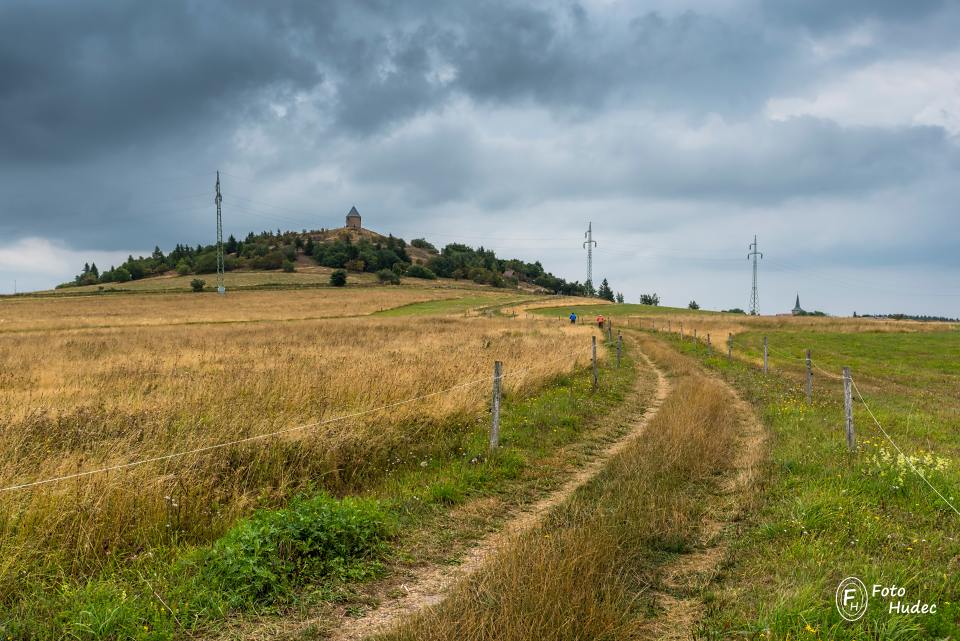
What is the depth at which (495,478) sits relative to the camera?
8.41 m

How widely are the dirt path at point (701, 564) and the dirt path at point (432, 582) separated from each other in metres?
1.74

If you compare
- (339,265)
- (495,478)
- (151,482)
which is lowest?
(495,478)

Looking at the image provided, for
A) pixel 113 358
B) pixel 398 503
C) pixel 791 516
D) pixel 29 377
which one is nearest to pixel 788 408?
pixel 791 516

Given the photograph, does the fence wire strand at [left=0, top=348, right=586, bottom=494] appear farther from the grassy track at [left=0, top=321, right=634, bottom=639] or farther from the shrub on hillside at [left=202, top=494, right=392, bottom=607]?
the shrub on hillside at [left=202, top=494, right=392, bottom=607]

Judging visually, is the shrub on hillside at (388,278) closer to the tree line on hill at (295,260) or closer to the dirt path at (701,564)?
the tree line on hill at (295,260)

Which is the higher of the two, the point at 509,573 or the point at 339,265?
the point at 339,265

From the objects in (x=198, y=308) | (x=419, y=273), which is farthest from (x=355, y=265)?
(x=198, y=308)

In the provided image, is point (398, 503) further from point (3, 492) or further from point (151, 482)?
point (3, 492)

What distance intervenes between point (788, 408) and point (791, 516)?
8242mm

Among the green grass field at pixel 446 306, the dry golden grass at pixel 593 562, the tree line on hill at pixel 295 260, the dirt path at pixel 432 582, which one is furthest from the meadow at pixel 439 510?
the tree line on hill at pixel 295 260

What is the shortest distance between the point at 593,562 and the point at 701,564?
4.47 ft

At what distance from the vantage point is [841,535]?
19.2ft

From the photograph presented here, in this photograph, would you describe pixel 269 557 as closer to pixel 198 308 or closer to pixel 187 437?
pixel 187 437
